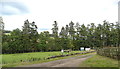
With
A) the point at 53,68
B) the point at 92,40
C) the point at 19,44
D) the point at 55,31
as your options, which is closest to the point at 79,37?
the point at 92,40

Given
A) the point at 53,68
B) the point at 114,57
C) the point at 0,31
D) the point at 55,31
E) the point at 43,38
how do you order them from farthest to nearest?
the point at 55,31 < the point at 43,38 < the point at 0,31 < the point at 114,57 < the point at 53,68

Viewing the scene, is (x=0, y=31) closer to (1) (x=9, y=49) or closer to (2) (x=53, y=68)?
(1) (x=9, y=49)

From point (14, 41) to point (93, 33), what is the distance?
3907cm

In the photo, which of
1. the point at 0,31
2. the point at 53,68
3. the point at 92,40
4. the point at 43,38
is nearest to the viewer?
the point at 53,68

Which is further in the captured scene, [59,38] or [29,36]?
[59,38]

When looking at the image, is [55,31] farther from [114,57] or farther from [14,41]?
[114,57]

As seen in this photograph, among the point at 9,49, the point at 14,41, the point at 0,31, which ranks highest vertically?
the point at 0,31

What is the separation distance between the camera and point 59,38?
2109 inches

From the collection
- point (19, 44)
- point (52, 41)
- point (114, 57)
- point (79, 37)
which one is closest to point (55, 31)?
point (52, 41)

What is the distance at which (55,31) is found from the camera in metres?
56.4

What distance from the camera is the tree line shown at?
142 feet

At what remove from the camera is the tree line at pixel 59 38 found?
43159 millimetres

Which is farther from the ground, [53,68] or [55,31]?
[55,31]

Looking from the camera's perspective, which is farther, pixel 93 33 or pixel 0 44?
pixel 93 33
